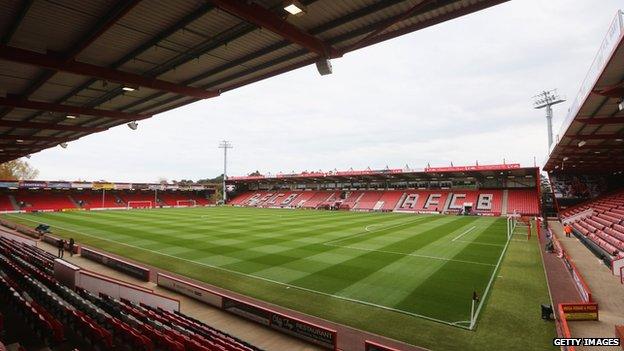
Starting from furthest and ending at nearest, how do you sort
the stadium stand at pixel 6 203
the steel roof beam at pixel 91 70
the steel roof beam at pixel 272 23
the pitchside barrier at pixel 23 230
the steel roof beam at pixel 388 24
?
the stadium stand at pixel 6 203 → the pitchside barrier at pixel 23 230 → the steel roof beam at pixel 91 70 → the steel roof beam at pixel 388 24 → the steel roof beam at pixel 272 23

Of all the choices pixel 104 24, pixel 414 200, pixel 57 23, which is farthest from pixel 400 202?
pixel 57 23

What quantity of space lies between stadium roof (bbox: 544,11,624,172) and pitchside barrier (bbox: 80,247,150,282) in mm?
18212

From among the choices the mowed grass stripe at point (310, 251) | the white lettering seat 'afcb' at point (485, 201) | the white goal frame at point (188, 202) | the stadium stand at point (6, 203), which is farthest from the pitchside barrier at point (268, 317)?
the white goal frame at point (188, 202)

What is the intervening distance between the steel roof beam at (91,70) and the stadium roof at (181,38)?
3cm

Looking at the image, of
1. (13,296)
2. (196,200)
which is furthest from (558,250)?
(196,200)

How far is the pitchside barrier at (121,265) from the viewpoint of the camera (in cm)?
1503

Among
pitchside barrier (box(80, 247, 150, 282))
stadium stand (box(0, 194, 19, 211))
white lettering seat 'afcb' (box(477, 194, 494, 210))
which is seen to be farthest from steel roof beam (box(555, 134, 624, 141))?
stadium stand (box(0, 194, 19, 211))

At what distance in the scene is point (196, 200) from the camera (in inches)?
3169

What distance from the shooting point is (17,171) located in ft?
267

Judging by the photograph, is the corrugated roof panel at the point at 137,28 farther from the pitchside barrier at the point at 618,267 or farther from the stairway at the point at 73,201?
the stairway at the point at 73,201

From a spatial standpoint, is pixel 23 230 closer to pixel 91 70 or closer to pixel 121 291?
pixel 121 291

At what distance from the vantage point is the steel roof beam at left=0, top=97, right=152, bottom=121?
1265 cm

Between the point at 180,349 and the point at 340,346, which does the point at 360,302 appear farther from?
the point at 180,349

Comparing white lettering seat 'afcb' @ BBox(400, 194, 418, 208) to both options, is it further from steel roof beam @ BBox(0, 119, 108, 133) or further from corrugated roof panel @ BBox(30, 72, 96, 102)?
corrugated roof panel @ BBox(30, 72, 96, 102)
